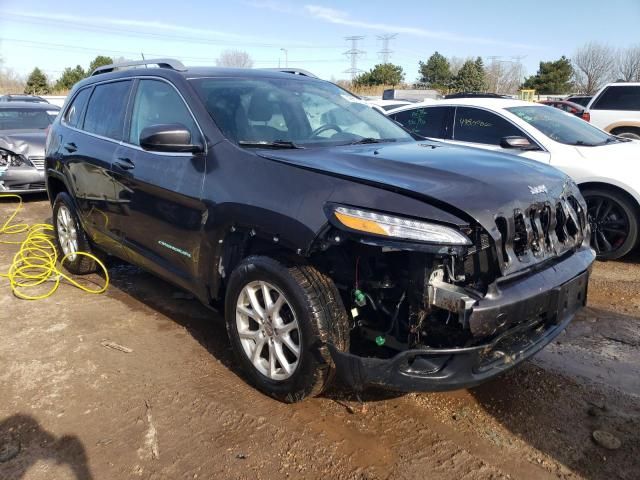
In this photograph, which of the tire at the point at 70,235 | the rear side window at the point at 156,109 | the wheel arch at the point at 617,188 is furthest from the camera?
the wheel arch at the point at 617,188

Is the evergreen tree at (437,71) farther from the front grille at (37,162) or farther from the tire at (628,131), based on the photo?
the front grille at (37,162)

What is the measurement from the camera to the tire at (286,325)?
101 inches

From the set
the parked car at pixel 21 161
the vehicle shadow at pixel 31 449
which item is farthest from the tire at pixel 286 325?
the parked car at pixel 21 161

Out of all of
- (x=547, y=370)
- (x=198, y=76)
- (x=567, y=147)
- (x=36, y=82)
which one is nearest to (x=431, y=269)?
(x=547, y=370)

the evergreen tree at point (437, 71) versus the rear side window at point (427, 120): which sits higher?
the evergreen tree at point (437, 71)

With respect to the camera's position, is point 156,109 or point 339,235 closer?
point 339,235

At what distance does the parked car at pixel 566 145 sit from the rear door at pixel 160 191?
9.59ft

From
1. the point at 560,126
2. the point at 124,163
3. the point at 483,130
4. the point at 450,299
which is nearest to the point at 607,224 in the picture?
the point at 560,126

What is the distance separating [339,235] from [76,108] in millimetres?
3630

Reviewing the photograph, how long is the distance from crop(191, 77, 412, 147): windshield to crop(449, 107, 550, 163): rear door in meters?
2.53

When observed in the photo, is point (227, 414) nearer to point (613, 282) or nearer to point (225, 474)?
point (225, 474)

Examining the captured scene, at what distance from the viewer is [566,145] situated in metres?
5.83

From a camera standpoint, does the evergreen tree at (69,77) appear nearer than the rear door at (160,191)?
No

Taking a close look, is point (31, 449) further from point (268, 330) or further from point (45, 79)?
point (45, 79)
